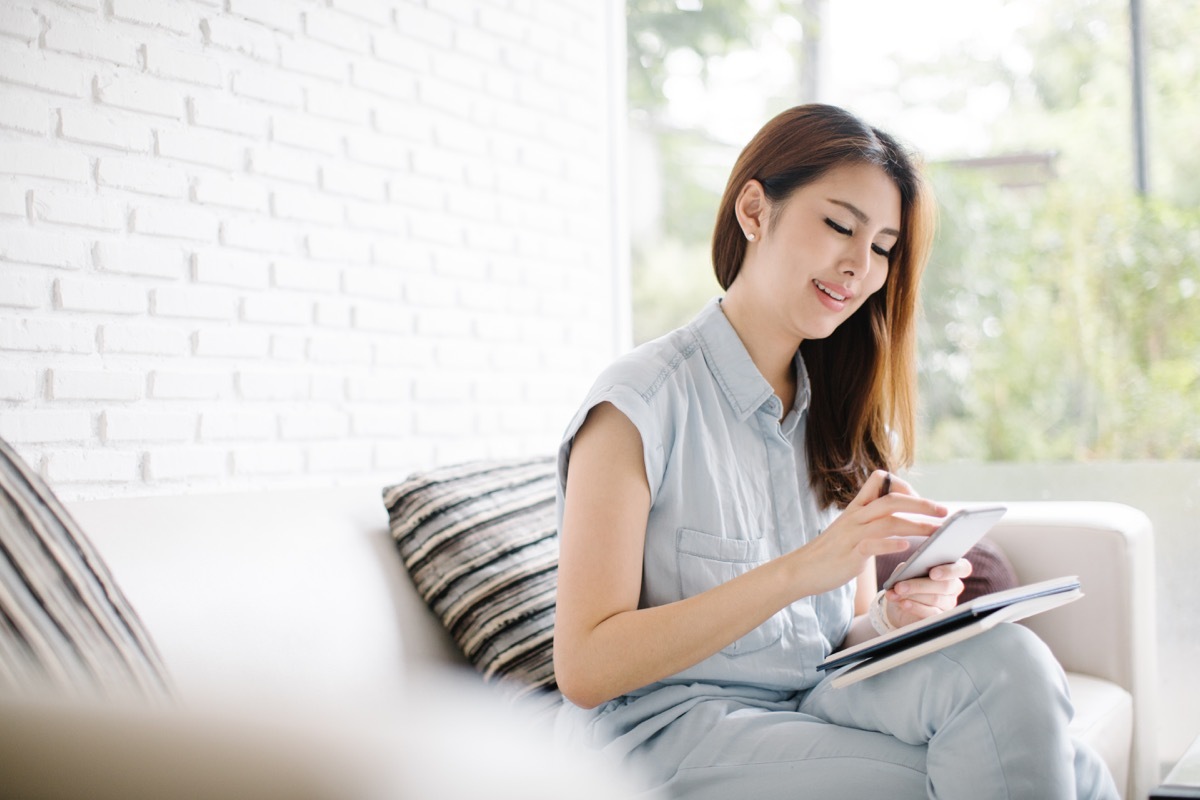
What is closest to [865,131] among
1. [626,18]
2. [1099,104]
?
[626,18]

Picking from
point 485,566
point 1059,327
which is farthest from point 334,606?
point 1059,327

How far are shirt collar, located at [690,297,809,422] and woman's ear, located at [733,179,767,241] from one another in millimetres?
136

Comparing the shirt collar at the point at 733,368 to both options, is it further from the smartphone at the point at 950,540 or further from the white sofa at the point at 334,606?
the white sofa at the point at 334,606

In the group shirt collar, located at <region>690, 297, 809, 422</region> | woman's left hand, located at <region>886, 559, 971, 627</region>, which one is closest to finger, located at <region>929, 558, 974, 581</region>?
woman's left hand, located at <region>886, 559, 971, 627</region>

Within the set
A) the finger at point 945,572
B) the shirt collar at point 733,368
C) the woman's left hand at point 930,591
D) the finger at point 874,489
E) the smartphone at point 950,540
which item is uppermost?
the shirt collar at point 733,368

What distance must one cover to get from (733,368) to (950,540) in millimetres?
410

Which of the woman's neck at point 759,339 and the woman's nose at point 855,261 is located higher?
the woman's nose at point 855,261

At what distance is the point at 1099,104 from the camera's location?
421 cm

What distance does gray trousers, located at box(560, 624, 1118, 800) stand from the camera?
1148 millimetres

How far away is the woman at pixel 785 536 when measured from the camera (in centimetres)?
121

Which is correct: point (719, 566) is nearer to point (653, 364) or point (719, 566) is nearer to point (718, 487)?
point (718, 487)

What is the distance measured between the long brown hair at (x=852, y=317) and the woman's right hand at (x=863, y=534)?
39cm

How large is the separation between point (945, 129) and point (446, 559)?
356cm

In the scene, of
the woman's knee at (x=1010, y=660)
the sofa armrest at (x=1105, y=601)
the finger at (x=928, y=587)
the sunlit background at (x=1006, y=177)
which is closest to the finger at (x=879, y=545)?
the woman's knee at (x=1010, y=660)
